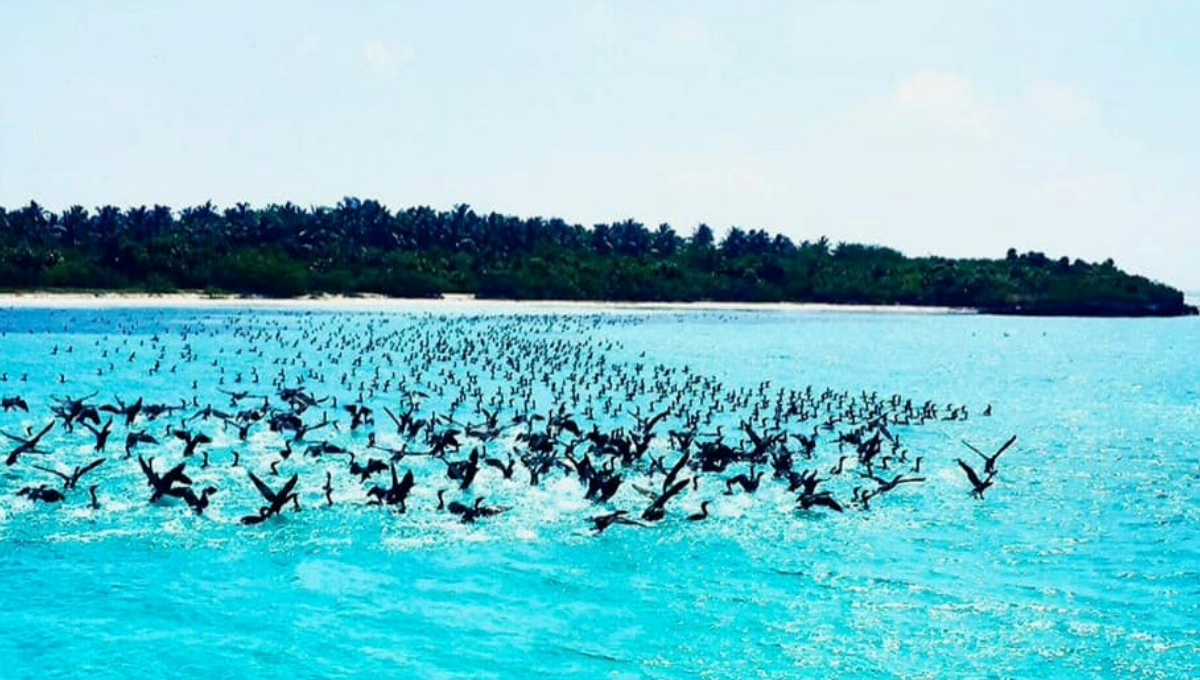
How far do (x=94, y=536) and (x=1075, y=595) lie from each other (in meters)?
20.0

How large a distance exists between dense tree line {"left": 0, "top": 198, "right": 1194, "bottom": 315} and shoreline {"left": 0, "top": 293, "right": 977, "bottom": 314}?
258 centimetres

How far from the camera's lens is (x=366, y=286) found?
15688 centimetres

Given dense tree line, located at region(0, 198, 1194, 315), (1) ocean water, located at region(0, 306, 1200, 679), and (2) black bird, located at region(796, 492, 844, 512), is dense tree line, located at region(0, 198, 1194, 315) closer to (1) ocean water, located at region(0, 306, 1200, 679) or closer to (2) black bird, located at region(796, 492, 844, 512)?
(1) ocean water, located at region(0, 306, 1200, 679)

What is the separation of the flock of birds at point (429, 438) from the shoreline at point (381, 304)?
6679 cm

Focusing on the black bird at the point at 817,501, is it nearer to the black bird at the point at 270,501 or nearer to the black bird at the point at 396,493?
the black bird at the point at 396,493

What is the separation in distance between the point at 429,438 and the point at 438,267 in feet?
446

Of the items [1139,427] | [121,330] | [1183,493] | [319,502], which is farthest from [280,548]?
[121,330]

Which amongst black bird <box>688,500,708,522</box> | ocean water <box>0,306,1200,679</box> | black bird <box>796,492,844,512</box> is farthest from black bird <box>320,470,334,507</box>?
black bird <box>796,492,844,512</box>

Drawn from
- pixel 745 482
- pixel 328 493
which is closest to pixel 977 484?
pixel 745 482

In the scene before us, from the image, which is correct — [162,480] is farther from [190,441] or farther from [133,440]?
[133,440]

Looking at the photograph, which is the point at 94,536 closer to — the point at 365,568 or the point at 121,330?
the point at 365,568

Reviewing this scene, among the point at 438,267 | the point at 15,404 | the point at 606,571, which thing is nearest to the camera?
the point at 606,571

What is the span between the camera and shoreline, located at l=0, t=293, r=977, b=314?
13188 cm

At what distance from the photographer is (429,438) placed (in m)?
34.3
